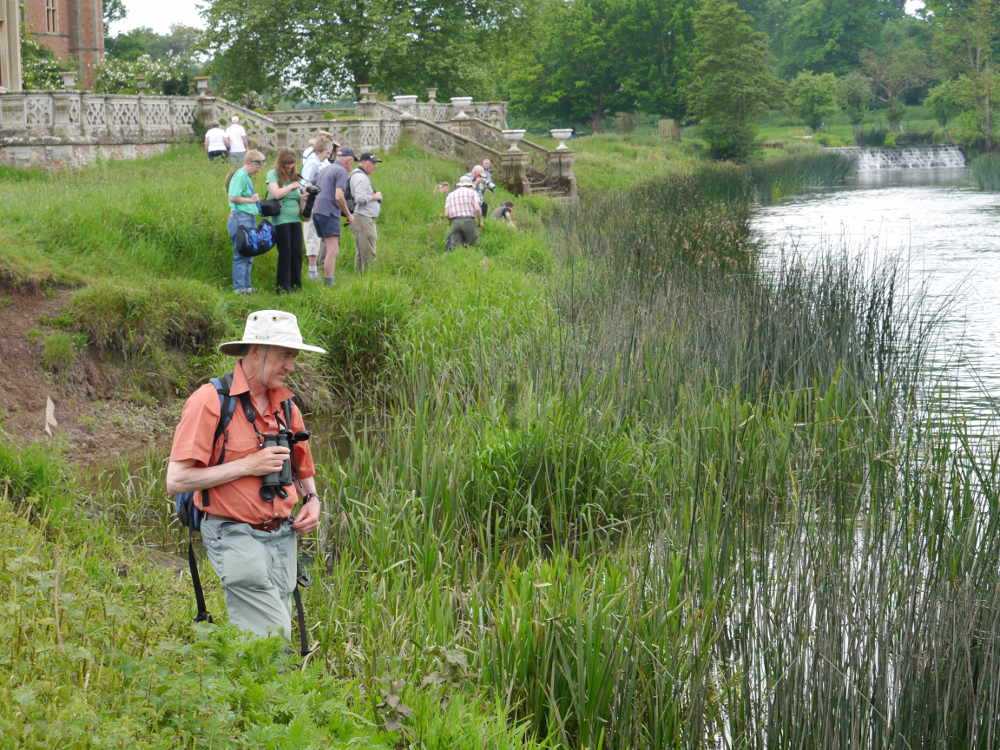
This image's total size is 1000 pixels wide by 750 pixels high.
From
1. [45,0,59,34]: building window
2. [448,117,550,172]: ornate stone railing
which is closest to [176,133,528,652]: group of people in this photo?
[448,117,550,172]: ornate stone railing

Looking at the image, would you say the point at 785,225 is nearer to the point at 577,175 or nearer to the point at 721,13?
the point at 577,175

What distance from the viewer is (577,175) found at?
3941 centimetres

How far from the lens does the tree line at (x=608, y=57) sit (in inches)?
1635

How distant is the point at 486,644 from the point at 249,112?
26.0 m

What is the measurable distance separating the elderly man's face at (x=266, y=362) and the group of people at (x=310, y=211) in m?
8.09

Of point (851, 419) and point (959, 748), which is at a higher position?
point (851, 419)

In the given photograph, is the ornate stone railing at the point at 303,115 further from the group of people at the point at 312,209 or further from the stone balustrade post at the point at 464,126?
the group of people at the point at 312,209

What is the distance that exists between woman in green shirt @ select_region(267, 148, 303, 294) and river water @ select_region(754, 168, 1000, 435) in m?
5.19

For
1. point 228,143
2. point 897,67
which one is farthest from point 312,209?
point 897,67

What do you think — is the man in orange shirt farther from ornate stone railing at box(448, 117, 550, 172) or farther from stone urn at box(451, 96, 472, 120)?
stone urn at box(451, 96, 472, 120)

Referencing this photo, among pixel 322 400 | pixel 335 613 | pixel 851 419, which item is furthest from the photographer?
pixel 322 400

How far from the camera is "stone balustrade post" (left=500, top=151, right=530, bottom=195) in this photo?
1262 inches

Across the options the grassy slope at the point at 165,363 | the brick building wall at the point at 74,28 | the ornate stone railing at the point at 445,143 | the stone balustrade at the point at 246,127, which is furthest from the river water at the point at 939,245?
the brick building wall at the point at 74,28

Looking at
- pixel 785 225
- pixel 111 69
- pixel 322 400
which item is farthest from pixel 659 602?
pixel 111 69
